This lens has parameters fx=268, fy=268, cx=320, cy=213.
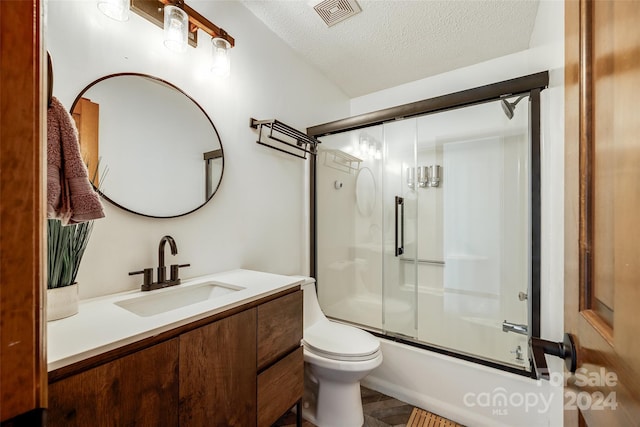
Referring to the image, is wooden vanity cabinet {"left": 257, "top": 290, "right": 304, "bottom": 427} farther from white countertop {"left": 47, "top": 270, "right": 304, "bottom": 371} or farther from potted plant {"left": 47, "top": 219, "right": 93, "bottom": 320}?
potted plant {"left": 47, "top": 219, "right": 93, "bottom": 320}

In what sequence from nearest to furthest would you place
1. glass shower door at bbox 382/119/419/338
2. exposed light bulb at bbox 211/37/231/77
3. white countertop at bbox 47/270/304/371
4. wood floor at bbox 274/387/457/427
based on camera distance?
1. white countertop at bbox 47/270/304/371
2. exposed light bulb at bbox 211/37/231/77
3. wood floor at bbox 274/387/457/427
4. glass shower door at bbox 382/119/419/338

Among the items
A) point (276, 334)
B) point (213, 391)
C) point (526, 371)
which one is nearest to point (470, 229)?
point (526, 371)

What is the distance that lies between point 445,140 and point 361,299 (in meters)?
1.60

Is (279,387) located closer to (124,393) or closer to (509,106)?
(124,393)

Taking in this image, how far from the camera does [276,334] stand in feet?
3.78

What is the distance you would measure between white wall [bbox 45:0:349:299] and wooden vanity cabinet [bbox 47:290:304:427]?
530mm

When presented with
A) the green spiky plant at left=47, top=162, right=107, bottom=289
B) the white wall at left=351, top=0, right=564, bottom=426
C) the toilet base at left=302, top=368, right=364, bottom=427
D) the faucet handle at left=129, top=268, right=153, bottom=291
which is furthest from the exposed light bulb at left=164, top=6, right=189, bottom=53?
the toilet base at left=302, top=368, right=364, bottom=427

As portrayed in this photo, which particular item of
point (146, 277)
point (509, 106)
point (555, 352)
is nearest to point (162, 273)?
point (146, 277)

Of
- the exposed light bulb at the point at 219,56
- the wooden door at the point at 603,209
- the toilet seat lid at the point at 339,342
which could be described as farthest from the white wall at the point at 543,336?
the exposed light bulb at the point at 219,56

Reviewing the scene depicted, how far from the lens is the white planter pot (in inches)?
31.7

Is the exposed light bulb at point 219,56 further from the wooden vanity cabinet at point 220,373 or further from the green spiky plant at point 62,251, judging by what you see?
the wooden vanity cabinet at point 220,373

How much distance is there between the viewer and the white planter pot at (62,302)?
2.64 ft

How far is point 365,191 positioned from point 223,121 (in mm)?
1355

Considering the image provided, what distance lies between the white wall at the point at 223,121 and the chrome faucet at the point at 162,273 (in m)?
0.05
